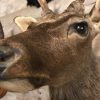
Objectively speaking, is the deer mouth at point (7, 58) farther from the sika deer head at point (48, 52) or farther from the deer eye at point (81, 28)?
the deer eye at point (81, 28)

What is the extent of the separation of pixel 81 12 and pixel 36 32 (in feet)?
2.11

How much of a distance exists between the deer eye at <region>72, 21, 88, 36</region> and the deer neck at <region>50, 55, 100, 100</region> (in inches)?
16.9

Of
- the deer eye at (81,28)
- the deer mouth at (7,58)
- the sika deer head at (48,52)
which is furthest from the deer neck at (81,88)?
the deer mouth at (7,58)

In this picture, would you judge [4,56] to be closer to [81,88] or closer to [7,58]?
[7,58]

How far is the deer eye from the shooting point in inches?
125

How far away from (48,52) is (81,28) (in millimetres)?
441

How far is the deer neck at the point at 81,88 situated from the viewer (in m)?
3.48

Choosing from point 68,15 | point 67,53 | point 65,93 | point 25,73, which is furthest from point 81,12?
point 25,73

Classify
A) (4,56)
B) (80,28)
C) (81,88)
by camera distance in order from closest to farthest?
1. (4,56)
2. (80,28)
3. (81,88)

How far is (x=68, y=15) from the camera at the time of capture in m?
3.24

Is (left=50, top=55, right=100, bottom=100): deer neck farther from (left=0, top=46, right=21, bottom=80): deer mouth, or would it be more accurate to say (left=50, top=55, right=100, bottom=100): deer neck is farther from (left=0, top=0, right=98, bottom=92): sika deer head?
(left=0, top=46, right=21, bottom=80): deer mouth

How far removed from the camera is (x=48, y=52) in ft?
9.64

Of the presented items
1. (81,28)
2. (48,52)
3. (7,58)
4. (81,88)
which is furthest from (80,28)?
(7,58)

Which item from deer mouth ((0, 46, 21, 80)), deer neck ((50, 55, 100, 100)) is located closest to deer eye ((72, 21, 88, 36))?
deer neck ((50, 55, 100, 100))
